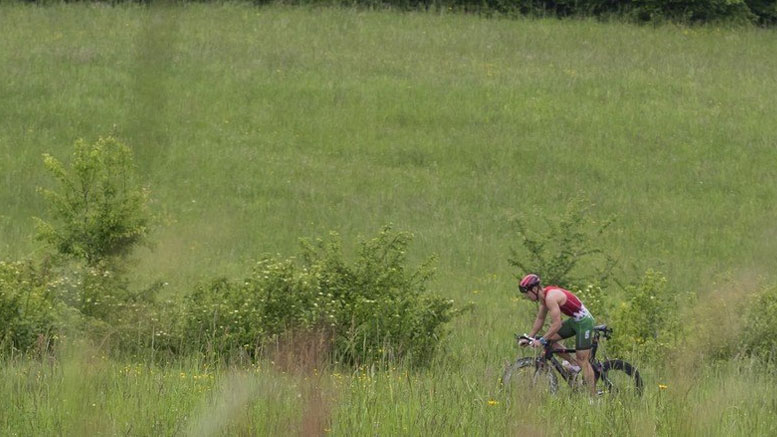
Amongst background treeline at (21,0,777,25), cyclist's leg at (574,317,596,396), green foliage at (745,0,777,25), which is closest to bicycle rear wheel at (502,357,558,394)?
cyclist's leg at (574,317,596,396)

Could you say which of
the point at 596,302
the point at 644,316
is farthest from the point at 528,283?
the point at 596,302

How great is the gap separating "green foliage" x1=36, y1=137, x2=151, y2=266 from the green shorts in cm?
418

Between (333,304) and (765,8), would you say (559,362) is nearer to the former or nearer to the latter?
(333,304)

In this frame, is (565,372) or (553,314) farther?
(553,314)

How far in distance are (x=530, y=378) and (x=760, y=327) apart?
17.7 ft

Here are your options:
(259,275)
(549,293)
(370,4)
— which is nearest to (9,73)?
(370,4)

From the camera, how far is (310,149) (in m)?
27.4

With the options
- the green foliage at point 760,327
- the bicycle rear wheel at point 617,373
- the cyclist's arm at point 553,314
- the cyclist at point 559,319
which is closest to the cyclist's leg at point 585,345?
the cyclist at point 559,319

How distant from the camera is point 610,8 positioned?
136 feet

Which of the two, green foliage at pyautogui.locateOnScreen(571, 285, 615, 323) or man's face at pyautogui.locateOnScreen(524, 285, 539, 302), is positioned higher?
man's face at pyautogui.locateOnScreen(524, 285, 539, 302)

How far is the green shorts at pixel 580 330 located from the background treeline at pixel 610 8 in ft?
96.3

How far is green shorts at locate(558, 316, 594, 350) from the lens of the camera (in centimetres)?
1084

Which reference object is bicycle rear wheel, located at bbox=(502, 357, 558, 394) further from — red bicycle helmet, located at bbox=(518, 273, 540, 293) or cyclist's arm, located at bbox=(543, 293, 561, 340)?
red bicycle helmet, located at bbox=(518, 273, 540, 293)

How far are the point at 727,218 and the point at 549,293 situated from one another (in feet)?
47.2
